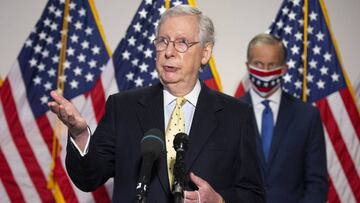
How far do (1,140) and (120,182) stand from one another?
2.53 m

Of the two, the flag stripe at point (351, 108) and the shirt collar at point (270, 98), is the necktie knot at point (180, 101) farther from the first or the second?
the flag stripe at point (351, 108)

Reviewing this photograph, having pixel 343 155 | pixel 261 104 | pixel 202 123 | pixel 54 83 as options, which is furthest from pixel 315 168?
pixel 54 83

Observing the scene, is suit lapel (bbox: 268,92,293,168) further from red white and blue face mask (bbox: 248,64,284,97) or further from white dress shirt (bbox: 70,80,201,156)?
white dress shirt (bbox: 70,80,201,156)

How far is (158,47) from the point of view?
80.2 inches

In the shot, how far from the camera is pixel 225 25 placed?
15.1 ft

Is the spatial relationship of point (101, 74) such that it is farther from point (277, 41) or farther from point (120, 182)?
point (120, 182)

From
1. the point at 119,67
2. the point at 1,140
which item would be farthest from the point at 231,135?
the point at 1,140

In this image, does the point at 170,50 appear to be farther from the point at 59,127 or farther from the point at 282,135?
the point at 59,127

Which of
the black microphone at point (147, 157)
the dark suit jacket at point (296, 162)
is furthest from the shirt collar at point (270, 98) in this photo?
the black microphone at point (147, 157)

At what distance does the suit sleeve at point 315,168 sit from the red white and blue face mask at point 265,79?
0.34 meters

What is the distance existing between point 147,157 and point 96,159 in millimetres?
468

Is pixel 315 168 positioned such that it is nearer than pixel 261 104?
Yes

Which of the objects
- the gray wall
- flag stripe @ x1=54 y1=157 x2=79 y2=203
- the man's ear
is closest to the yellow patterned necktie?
the man's ear

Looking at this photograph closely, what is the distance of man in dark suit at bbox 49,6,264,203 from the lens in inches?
77.1
